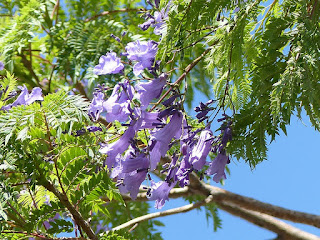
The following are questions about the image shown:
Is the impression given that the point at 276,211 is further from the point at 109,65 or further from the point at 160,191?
the point at 109,65

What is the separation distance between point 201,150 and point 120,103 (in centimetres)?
18

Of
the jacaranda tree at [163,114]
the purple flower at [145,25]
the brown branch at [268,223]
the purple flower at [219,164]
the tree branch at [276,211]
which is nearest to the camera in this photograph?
the jacaranda tree at [163,114]

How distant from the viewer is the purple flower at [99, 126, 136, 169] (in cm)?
109

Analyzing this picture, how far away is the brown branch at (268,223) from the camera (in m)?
2.06

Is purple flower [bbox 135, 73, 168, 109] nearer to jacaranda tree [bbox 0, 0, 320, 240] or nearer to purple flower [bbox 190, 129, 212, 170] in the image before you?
jacaranda tree [bbox 0, 0, 320, 240]

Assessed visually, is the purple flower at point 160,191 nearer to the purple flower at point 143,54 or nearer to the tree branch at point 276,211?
the purple flower at point 143,54

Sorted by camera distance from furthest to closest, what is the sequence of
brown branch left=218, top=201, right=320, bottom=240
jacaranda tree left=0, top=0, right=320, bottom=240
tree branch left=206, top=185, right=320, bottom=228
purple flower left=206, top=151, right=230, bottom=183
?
1. brown branch left=218, top=201, right=320, bottom=240
2. tree branch left=206, top=185, right=320, bottom=228
3. purple flower left=206, top=151, right=230, bottom=183
4. jacaranda tree left=0, top=0, right=320, bottom=240

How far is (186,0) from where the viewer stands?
107 cm

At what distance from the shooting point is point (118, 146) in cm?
112

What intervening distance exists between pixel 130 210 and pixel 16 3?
1044 mm

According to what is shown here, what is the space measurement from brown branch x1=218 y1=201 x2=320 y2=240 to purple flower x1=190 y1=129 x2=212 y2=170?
3.34ft

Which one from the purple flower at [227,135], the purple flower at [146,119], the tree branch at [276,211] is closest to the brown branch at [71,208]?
the purple flower at [146,119]

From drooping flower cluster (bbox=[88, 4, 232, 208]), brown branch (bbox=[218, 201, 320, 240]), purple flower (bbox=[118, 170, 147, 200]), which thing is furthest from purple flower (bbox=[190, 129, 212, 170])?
brown branch (bbox=[218, 201, 320, 240])

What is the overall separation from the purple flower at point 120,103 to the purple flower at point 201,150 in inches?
5.9
